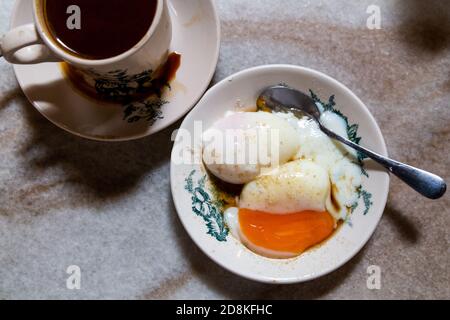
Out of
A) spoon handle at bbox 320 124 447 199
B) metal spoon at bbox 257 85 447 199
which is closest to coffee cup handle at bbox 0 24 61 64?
metal spoon at bbox 257 85 447 199

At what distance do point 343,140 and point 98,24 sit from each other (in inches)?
16.1

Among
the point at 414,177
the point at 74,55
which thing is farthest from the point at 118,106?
the point at 414,177

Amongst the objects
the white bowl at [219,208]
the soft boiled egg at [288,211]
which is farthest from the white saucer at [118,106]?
the soft boiled egg at [288,211]

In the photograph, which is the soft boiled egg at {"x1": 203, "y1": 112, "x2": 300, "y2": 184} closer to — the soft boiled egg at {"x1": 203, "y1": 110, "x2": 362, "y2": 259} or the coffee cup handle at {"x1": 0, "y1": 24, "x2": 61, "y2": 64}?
the soft boiled egg at {"x1": 203, "y1": 110, "x2": 362, "y2": 259}

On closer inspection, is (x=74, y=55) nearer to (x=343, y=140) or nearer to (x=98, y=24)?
(x=98, y=24)

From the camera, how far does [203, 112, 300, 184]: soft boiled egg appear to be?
85 centimetres

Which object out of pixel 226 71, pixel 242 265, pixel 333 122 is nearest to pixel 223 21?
pixel 226 71

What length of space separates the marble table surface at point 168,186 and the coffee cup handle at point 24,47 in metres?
0.21

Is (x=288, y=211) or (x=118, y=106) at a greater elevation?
(x=118, y=106)

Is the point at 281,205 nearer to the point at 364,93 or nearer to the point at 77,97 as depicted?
the point at 364,93

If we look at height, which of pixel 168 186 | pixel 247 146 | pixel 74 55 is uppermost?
pixel 74 55

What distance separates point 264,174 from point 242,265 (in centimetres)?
15

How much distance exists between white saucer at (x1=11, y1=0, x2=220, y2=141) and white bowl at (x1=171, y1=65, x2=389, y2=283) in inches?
1.6

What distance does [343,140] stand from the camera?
0.86m
